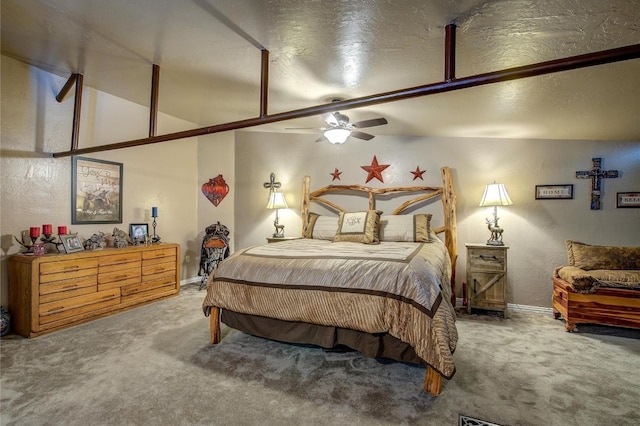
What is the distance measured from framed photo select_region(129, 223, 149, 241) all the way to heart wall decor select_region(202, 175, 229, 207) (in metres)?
1.21

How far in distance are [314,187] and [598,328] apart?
387 centimetres

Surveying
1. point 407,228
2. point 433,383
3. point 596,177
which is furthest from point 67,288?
point 596,177

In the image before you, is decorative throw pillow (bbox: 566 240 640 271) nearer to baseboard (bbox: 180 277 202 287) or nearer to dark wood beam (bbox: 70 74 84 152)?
baseboard (bbox: 180 277 202 287)

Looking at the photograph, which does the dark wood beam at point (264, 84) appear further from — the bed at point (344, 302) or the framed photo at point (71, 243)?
the framed photo at point (71, 243)

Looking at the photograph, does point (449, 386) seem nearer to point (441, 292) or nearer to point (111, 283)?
point (441, 292)

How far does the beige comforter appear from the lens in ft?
6.15

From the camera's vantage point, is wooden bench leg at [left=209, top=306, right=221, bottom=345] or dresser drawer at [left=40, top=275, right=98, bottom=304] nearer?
wooden bench leg at [left=209, top=306, right=221, bottom=345]

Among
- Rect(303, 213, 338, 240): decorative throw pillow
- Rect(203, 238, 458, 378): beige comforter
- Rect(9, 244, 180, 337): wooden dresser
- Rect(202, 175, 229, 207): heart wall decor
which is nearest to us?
Rect(203, 238, 458, 378): beige comforter

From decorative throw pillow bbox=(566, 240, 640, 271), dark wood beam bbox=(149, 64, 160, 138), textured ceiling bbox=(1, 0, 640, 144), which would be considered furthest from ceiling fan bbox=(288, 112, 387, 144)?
decorative throw pillow bbox=(566, 240, 640, 271)

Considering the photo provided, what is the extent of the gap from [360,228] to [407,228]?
1.99 ft

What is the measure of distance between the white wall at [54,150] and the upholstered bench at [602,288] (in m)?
5.20

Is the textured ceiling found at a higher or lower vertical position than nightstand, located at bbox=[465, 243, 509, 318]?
higher

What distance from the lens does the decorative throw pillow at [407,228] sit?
146 inches

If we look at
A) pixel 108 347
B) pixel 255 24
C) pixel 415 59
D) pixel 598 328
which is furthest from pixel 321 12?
pixel 598 328
